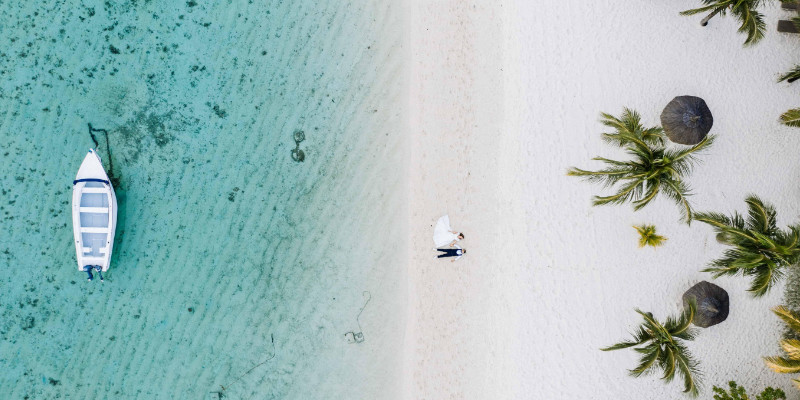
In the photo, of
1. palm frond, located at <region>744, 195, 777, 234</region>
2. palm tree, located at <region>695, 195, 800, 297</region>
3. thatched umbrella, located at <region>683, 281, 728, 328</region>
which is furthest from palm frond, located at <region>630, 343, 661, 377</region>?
palm frond, located at <region>744, 195, 777, 234</region>

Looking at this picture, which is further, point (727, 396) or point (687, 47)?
point (687, 47)

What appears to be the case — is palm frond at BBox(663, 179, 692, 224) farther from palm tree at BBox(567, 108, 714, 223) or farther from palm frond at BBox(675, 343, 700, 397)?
palm frond at BBox(675, 343, 700, 397)

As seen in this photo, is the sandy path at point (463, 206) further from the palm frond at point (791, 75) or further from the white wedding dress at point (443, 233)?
the palm frond at point (791, 75)

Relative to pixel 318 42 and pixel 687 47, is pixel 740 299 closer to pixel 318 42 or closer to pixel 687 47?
pixel 687 47

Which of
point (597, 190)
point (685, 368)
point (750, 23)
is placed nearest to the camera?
point (685, 368)

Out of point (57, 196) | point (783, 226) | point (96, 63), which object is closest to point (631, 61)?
point (783, 226)

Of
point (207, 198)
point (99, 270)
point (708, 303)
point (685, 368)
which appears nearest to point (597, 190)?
point (708, 303)

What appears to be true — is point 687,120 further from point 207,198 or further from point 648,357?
point 207,198
